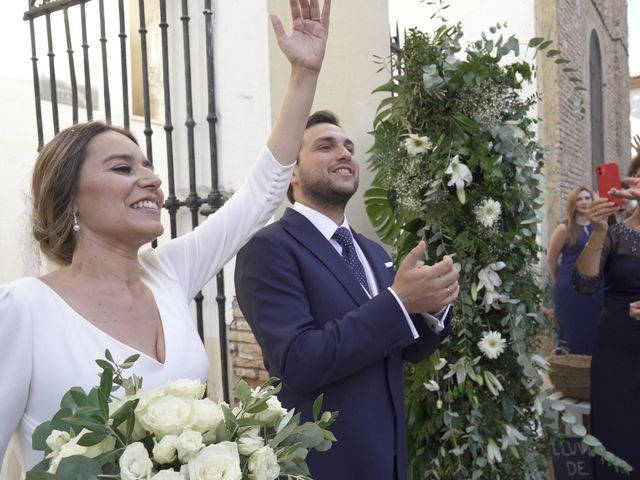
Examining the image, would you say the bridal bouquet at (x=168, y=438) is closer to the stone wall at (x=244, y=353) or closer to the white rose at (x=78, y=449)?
the white rose at (x=78, y=449)

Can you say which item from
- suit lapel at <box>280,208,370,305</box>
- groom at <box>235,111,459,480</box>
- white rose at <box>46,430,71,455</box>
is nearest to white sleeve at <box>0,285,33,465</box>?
white rose at <box>46,430,71,455</box>

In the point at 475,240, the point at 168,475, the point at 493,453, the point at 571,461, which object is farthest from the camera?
the point at 571,461

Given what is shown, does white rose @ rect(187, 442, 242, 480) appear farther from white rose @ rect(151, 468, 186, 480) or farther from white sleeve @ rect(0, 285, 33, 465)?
white sleeve @ rect(0, 285, 33, 465)

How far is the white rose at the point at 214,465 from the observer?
891mm

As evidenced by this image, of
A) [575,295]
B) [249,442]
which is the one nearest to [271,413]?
[249,442]

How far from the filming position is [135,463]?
902mm

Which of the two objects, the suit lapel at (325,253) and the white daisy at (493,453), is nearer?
the suit lapel at (325,253)

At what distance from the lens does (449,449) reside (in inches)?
102

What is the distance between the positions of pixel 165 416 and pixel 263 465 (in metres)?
0.17

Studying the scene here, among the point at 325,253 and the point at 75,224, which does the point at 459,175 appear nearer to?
the point at 325,253

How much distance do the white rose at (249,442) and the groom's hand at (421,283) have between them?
0.89 meters

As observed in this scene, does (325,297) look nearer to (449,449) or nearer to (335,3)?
(449,449)

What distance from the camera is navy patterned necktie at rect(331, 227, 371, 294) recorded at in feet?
7.03

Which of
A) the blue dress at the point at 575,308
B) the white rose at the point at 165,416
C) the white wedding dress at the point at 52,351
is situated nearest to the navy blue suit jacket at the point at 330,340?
the white wedding dress at the point at 52,351
